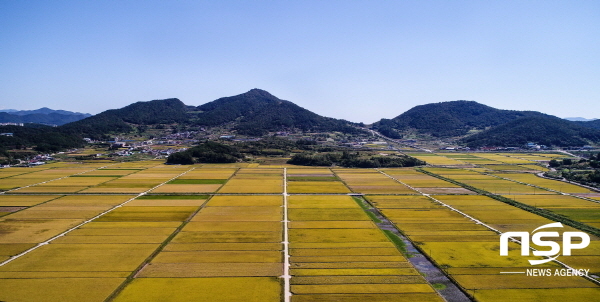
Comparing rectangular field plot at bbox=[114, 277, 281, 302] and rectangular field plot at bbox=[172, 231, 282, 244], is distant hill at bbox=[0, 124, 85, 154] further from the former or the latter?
rectangular field plot at bbox=[114, 277, 281, 302]

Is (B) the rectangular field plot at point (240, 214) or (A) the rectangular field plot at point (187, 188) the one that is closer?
(B) the rectangular field plot at point (240, 214)

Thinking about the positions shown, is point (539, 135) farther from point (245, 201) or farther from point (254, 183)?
point (245, 201)

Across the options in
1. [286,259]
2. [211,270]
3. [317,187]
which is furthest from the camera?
[317,187]

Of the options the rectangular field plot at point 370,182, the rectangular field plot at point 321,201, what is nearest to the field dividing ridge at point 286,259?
the rectangular field plot at point 321,201

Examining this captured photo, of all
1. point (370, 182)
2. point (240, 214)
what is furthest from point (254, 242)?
point (370, 182)

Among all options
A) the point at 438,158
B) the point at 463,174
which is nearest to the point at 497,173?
the point at 463,174

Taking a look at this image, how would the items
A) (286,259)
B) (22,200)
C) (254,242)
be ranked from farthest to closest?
1. (22,200)
2. (254,242)
3. (286,259)

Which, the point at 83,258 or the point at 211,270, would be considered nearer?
the point at 211,270

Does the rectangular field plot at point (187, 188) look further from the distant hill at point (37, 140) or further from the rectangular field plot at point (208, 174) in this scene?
the distant hill at point (37, 140)

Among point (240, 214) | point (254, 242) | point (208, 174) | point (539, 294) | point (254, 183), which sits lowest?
point (539, 294)
